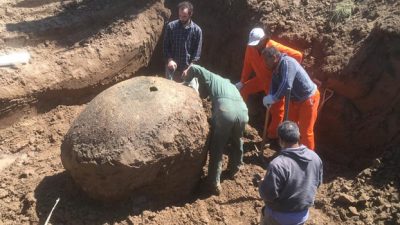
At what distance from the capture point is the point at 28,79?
22.5 ft

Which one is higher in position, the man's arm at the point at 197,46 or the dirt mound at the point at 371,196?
the man's arm at the point at 197,46

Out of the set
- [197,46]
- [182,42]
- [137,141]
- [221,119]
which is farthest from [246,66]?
[137,141]

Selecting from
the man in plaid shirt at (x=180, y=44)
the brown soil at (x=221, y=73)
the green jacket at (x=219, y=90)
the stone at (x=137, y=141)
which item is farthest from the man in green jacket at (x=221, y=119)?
the man in plaid shirt at (x=180, y=44)

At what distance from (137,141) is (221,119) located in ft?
3.58

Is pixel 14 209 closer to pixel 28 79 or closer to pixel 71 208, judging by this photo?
pixel 71 208

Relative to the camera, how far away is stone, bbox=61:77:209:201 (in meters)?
4.61

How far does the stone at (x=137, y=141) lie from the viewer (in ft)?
15.1

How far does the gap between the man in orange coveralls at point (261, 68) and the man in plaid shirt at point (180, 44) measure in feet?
2.79

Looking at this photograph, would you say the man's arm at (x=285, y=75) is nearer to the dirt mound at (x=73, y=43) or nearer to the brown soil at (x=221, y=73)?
the brown soil at (x=221, y=73)

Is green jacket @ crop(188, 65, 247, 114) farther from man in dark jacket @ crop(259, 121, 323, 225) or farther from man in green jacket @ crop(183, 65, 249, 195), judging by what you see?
man in dark jacket @ crop(259, 121, 323, 225)

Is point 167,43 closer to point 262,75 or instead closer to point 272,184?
point 262,75

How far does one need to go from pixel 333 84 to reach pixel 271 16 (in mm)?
1760

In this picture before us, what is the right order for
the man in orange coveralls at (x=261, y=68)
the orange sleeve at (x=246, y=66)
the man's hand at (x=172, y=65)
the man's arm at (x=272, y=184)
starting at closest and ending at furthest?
the man's arm at (x=272, y=184) < the man in orange coveralls at (x=261, y=68) < the orange sleeve at (x=246, y=66) < the man's hand at (x=172, y=65)

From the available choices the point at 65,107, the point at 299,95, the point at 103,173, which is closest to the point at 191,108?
the point at 103,173
